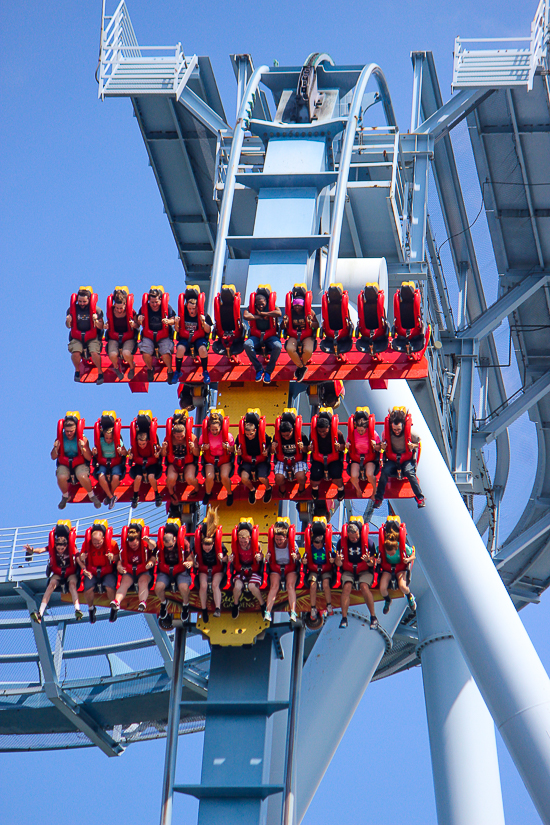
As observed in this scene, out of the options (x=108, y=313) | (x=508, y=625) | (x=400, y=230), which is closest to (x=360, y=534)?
(x=508, y=625)

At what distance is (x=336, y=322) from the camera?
1449cm

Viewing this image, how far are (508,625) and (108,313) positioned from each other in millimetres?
6172

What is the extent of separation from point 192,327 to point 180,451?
1663 millimetres

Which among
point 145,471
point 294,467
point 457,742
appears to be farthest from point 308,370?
→ point 457,742

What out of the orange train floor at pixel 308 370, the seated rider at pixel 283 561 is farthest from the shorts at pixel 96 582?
the orange train floor at pixel 308 370

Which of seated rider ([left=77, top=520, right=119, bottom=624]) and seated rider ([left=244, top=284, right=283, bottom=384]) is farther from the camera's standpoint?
seated rider ([left=244, top=284, right=283, bottom=384])

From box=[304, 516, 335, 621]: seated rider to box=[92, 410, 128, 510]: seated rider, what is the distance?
8.13 feet

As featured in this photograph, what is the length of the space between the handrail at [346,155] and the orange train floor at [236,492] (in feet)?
8.22

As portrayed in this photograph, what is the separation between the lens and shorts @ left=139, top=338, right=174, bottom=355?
14789mm

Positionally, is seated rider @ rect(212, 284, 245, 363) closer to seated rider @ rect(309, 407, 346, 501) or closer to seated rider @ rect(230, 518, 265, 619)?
seated rider @ rect(309, 407, 346, 501)

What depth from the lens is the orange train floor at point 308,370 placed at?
47.5 ft

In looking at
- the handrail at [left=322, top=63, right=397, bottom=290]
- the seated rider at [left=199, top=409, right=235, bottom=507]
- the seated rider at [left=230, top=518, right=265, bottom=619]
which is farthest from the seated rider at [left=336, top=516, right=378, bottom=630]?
the handrail at [left=322, top=63, right=397, bottom=290]

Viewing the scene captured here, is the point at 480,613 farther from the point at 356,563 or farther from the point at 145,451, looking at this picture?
the point at 145,451

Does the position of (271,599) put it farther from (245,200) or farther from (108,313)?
(245,200)
